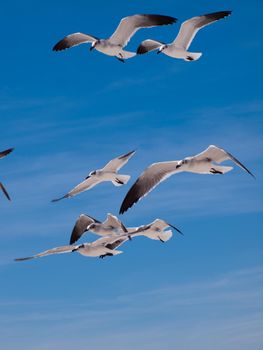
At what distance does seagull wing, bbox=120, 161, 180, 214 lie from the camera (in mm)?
17984

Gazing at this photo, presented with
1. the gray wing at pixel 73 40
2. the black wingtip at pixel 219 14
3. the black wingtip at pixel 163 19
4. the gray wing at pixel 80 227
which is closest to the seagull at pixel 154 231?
the gray wing at pixel 80 227

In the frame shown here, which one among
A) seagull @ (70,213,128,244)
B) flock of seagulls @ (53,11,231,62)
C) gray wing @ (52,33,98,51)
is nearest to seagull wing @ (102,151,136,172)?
seagull @ (70,213,128,244)

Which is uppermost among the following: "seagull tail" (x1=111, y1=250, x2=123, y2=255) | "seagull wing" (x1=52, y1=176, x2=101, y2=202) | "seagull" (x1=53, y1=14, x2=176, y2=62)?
"seagull" (x1=53, y1=14, x2=176, y2=62)

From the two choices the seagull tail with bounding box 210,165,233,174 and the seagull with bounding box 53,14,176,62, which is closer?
the seagull tail with bounding box 210,165,233,174

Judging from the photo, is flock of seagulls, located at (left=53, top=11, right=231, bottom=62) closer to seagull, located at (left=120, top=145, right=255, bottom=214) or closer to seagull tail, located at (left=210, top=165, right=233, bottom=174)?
seagull, located at (left=120, top=145, right=255, bottom=214)

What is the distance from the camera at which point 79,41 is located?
24.4 metres

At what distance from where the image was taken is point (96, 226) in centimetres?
2055

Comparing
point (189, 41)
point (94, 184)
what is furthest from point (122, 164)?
point (189, 41)

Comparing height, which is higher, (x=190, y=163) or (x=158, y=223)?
(x=190, y=163)

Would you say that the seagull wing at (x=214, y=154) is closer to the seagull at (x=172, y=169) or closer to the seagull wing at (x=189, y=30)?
the seagull at (x=172, y=169)

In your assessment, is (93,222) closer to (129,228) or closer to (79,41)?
(129,228)

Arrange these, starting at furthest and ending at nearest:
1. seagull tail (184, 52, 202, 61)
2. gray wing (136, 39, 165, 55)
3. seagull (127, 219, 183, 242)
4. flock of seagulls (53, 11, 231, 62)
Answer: gray wing (136, 39, 165, 55), flock of seagulls (53, 11, 231, 62), seagull tail (184, 52, 202, 61), seagull (127, 219, 183, 242)

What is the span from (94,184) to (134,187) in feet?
14.2

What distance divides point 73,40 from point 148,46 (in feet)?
8.70
